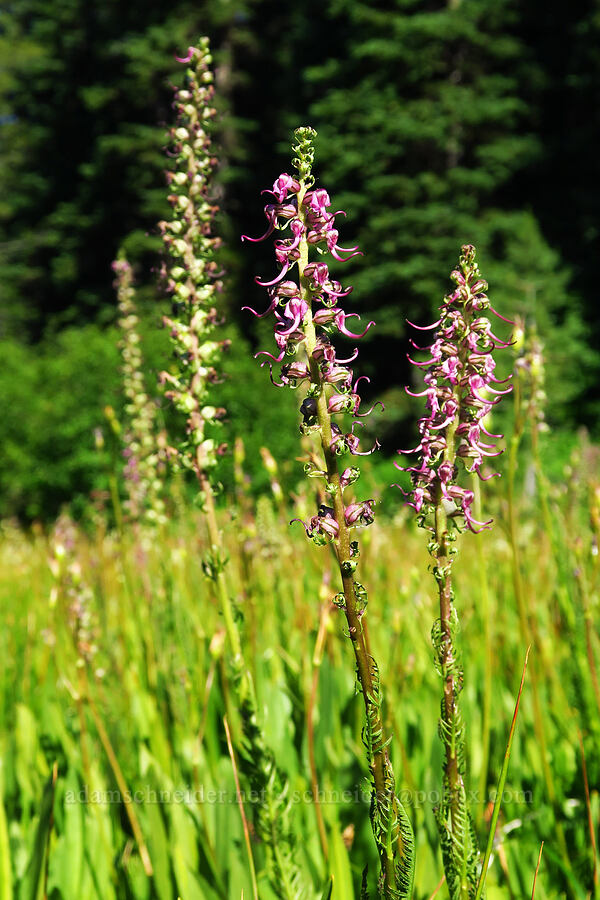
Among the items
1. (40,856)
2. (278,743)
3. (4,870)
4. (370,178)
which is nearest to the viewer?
(40,856)

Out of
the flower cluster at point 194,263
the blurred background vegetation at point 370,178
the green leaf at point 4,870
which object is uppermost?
the blurred background vegetation at point 370,178

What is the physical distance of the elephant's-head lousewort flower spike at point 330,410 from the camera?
0.91 meters

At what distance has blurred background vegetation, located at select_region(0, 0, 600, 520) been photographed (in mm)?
14250

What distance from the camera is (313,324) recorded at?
931 millimetres

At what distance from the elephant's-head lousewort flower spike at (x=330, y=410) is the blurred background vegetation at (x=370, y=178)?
1007 cm

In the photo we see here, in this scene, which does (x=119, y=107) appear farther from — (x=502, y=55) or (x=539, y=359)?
(x=539, y=359)

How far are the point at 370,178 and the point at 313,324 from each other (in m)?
20.2

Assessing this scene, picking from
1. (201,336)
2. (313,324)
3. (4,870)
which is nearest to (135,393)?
(201,336)

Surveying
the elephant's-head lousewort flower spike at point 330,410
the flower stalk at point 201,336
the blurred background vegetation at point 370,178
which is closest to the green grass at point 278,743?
the flower stalk at point 201,336

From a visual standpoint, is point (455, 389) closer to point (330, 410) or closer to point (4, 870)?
point (330, 410)

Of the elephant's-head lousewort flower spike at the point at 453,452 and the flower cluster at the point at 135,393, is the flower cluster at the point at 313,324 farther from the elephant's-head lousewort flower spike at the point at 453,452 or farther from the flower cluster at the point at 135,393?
the flower cluster at the point at 135,393

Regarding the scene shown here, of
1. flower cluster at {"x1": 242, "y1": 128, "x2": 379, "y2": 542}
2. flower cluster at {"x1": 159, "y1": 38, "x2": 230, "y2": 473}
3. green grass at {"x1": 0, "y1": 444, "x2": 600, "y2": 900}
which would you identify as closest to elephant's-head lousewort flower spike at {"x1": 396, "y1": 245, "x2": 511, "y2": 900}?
flower cluster at {"x1": 242, "y1": 128, "x2": 379, "y2": 542}

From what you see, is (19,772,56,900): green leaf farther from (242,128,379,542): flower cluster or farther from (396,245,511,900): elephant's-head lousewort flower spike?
(242,128,379,542): flower cluster

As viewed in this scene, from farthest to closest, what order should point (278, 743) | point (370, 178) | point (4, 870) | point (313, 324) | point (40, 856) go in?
1. point (370, 178)
2. point (278, 743)
3. point (4, 870)
4. point (40, 856)
5. point (313, 324)
